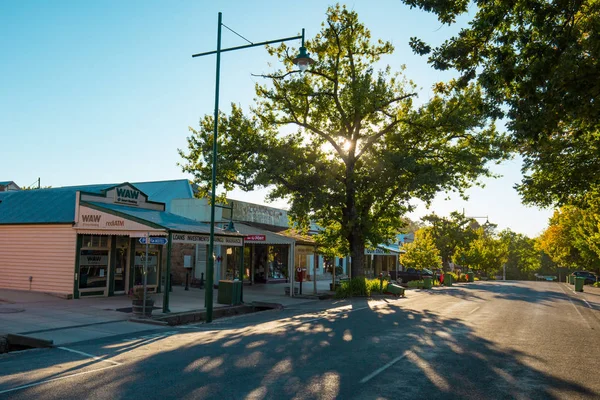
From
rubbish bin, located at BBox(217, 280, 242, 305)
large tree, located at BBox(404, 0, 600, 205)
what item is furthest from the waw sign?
large tree, located at BBox(404, 0, 600, 205)

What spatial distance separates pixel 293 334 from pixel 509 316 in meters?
9.28

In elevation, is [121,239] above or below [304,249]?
above

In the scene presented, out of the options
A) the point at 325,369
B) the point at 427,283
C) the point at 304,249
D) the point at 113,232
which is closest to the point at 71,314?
the point at 113,232

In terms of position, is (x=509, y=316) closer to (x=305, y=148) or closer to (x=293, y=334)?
(x=293, y=334)

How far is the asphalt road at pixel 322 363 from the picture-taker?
686 centimetres

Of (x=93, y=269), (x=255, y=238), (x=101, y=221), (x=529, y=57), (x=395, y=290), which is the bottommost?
(x=395, y=290)

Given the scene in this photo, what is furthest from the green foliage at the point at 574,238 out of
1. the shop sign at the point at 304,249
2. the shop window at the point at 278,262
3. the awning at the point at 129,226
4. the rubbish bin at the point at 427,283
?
the awning at the point at 129,226

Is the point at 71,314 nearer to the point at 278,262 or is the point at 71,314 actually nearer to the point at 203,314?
the point at 203,314

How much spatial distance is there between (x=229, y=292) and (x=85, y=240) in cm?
672

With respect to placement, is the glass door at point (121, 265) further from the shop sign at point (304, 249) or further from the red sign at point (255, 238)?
the shop sign at point (304, 249)

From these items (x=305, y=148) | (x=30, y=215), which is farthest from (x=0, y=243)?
(x=305, y=148)

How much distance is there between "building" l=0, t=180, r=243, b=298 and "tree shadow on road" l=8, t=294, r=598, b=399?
26.1 ft

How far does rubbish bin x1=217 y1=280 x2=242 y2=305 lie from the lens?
1881cm

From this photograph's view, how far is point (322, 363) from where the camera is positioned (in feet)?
28.2
